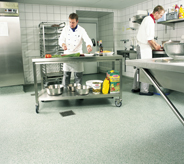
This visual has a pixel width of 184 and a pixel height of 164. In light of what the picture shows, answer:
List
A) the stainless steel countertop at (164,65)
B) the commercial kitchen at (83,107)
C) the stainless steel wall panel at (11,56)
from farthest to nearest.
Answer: the stainless steel wall panel at (11,56)
the commercial kitchen at (83,107)
the stainless steel countertop at (164,65)

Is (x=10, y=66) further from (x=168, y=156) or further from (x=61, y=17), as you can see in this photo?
(x=168, y=156)

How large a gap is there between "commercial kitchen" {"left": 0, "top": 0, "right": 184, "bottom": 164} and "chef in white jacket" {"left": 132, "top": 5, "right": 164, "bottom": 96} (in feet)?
0.55

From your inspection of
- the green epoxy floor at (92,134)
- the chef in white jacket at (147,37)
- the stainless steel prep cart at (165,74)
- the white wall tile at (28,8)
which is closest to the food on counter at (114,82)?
the green epoxy floor at (92,134)

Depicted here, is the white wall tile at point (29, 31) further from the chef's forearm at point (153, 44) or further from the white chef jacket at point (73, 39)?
the chef's forearm at point (153, 44)

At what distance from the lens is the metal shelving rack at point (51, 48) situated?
13.9ft

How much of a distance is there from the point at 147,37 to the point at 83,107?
1.58m

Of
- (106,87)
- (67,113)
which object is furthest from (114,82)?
(67,113)

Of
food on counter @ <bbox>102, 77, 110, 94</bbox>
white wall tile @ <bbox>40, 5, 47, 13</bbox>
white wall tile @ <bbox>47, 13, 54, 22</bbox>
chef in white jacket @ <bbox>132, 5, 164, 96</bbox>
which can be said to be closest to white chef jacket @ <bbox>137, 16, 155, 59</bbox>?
chef in white jacket @ <bbox>132, 5, 164, 96</bbox>

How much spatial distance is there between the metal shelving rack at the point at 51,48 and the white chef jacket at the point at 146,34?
1.94m

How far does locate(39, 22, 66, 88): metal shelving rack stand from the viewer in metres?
4.25

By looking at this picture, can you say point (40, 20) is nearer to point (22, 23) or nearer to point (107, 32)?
point (22, 23)

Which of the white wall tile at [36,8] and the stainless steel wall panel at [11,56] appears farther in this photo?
the white wall tile at [36,8]

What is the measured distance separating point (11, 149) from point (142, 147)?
45.4 inches

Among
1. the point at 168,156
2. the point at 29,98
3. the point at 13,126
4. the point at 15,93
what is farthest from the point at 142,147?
the point at 15,93
